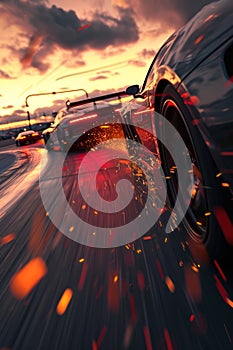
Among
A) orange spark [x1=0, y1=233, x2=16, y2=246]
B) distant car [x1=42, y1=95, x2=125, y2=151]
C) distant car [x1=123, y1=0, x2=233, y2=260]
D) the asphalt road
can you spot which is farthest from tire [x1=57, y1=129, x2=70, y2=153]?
distant car [x1=123, y1=0, x2=233, y2=260]

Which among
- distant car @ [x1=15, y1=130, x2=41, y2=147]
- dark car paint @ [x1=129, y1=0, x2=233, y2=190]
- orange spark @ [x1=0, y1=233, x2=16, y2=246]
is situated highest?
dark car paint @ [x1=129, y1=0, x2=233, y2=190]

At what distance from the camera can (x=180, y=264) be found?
7.33 feet

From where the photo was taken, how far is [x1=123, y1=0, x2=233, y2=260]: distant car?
1.54m

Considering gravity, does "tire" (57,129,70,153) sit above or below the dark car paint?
below

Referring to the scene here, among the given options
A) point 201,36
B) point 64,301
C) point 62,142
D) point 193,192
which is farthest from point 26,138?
point 201,36

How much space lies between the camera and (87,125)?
29.6 ft

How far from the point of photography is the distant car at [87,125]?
352 inches

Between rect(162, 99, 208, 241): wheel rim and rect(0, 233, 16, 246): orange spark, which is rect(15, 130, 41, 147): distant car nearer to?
rect(0, 233, 16, 246): orange spark

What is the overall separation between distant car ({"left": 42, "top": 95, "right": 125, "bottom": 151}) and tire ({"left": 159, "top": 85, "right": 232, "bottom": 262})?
6.27 m

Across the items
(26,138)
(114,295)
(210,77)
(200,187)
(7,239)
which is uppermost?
(210,77)

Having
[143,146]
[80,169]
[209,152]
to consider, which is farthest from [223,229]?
[80,169]

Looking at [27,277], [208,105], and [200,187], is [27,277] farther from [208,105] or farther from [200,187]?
[208,105]

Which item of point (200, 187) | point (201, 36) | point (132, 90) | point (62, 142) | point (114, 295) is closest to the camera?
point (201, 36)

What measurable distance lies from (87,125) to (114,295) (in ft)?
24.2
